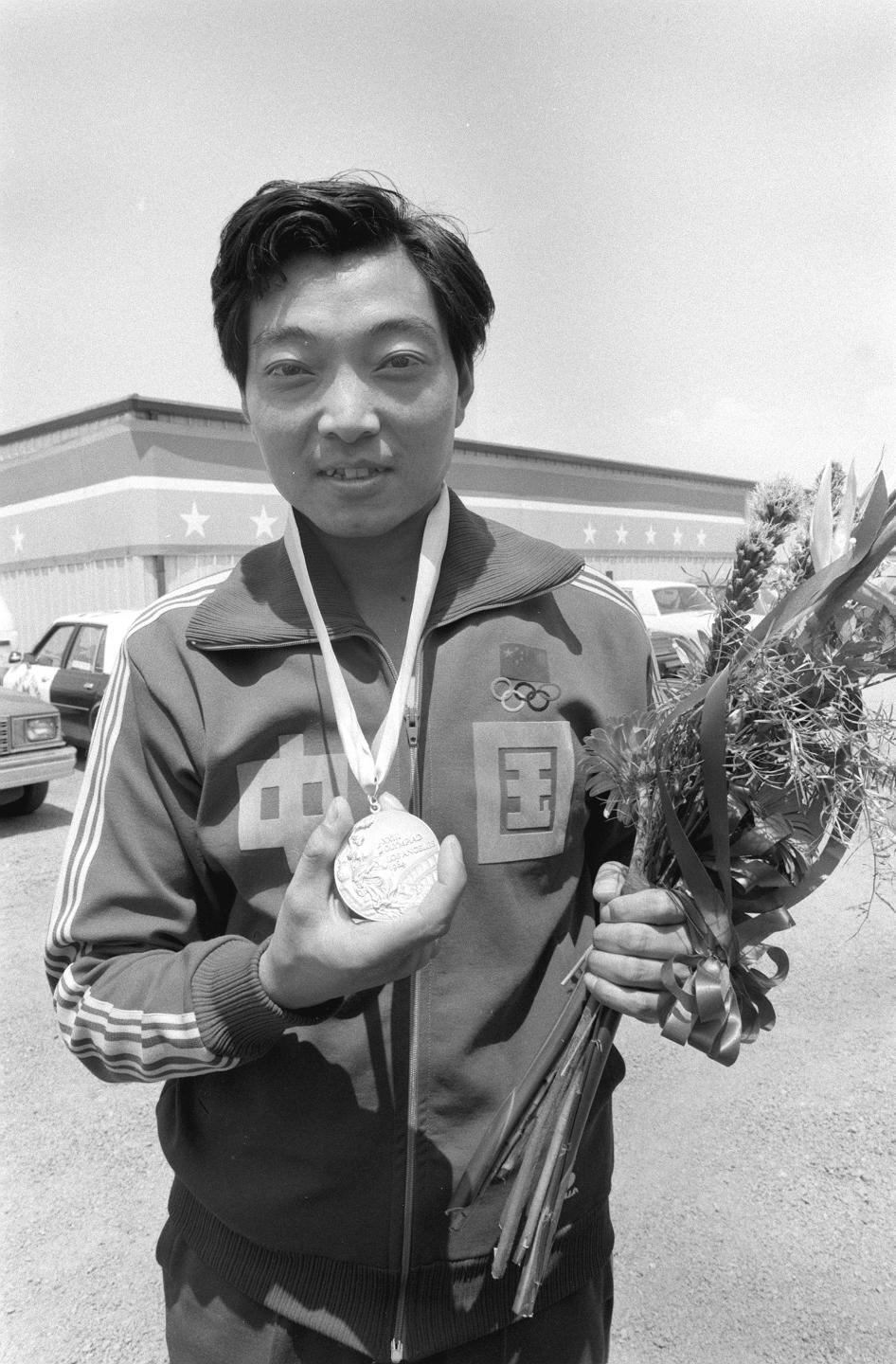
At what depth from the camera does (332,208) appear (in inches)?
52.0

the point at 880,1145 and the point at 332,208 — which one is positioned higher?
the point at 332,208

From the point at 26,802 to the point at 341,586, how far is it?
288 inches

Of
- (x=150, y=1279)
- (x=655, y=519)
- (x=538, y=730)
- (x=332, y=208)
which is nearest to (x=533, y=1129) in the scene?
(x=538, y=730)

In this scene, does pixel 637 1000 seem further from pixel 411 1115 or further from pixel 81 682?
pixel 81 682

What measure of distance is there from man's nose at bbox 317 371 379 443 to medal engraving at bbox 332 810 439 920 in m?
0.53

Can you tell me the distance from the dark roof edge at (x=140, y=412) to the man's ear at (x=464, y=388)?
13459 mm

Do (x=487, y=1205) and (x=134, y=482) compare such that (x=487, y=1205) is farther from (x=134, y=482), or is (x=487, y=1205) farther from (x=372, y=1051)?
(x=134, y=482)

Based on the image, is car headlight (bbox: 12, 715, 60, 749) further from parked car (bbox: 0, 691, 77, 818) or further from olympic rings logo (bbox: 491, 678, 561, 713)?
olympic rings logo (bbox: 491, 678, 561, 713)

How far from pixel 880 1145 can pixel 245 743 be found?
Result: 9.59 ft

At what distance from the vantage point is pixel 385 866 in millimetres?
1177

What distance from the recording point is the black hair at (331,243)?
1.33 meters

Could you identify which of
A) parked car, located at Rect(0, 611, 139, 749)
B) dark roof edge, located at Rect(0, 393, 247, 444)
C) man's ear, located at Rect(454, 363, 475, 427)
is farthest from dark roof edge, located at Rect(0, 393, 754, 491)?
man's ear, located at Rect(454, 363, 475, 427)

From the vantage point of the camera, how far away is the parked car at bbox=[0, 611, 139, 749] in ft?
30.6

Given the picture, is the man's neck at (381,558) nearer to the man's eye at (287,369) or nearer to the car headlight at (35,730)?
the man's eye at (287,369)
